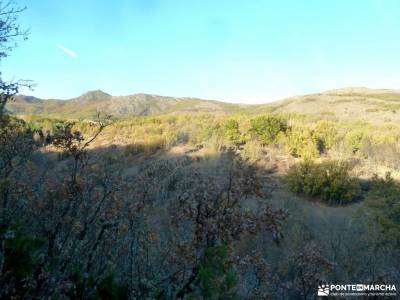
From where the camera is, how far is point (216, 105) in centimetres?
9944

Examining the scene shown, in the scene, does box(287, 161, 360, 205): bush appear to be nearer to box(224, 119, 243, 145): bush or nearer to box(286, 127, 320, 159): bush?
box(286, 127, 320, 159): bush

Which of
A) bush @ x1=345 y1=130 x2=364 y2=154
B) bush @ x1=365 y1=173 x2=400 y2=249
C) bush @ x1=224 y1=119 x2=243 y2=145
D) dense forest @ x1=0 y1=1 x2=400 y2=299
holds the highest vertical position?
dense forest @ x1=0 y1=1 x2=400 y2=299

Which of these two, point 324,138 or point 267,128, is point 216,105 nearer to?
point 267,128

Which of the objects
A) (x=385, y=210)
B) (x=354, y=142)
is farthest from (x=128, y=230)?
(x=354, y=142)

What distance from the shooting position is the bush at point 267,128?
2264 cm

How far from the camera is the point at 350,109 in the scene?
62094 mm

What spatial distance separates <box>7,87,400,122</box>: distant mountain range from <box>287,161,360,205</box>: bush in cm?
3517

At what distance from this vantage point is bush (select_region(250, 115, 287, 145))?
2264 centimetres

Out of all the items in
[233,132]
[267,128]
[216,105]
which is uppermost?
[267,128]

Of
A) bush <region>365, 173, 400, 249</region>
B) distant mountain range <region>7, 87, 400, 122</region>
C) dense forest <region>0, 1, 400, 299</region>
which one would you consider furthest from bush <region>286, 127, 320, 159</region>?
distant mountain range <region>7, 87, 400, 122</region>

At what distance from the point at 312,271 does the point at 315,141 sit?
56.3 ft

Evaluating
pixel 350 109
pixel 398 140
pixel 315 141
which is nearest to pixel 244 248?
pixel 315 141

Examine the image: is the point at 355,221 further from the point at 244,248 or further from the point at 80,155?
the point at 80,155

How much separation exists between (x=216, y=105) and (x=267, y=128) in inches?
3026
